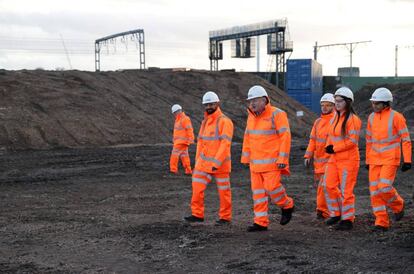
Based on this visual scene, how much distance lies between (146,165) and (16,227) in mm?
8539

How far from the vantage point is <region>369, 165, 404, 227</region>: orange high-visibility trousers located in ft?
25.4

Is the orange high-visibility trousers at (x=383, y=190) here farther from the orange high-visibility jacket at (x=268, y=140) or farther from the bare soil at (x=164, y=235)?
the orange high-visibility jacket at (x=268, y=140)

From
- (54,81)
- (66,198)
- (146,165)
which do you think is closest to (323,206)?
(66,198)

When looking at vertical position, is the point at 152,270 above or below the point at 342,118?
below

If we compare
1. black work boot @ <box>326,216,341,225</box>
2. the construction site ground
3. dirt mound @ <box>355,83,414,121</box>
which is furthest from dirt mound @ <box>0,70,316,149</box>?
dirt mound @ <box>355,83,414,121</box>

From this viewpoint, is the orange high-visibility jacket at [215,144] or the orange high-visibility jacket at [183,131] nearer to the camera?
the orange high-visibility jacket at [215,144]

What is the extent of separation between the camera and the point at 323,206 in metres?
9.05

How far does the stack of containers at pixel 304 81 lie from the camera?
36094mm

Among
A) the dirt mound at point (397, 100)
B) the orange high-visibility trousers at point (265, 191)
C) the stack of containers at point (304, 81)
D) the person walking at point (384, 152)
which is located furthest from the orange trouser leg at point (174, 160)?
the dirt mound at point (397, 100)

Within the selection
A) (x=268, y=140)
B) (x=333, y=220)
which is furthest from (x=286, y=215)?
(x=268, y=140)

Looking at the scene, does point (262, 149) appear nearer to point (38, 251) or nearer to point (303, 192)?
point (38, 251)

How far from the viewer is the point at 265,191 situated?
7832 millimetres

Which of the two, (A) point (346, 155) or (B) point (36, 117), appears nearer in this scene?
(A) point (346, 155)

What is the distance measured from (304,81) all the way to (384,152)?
30305 mm
